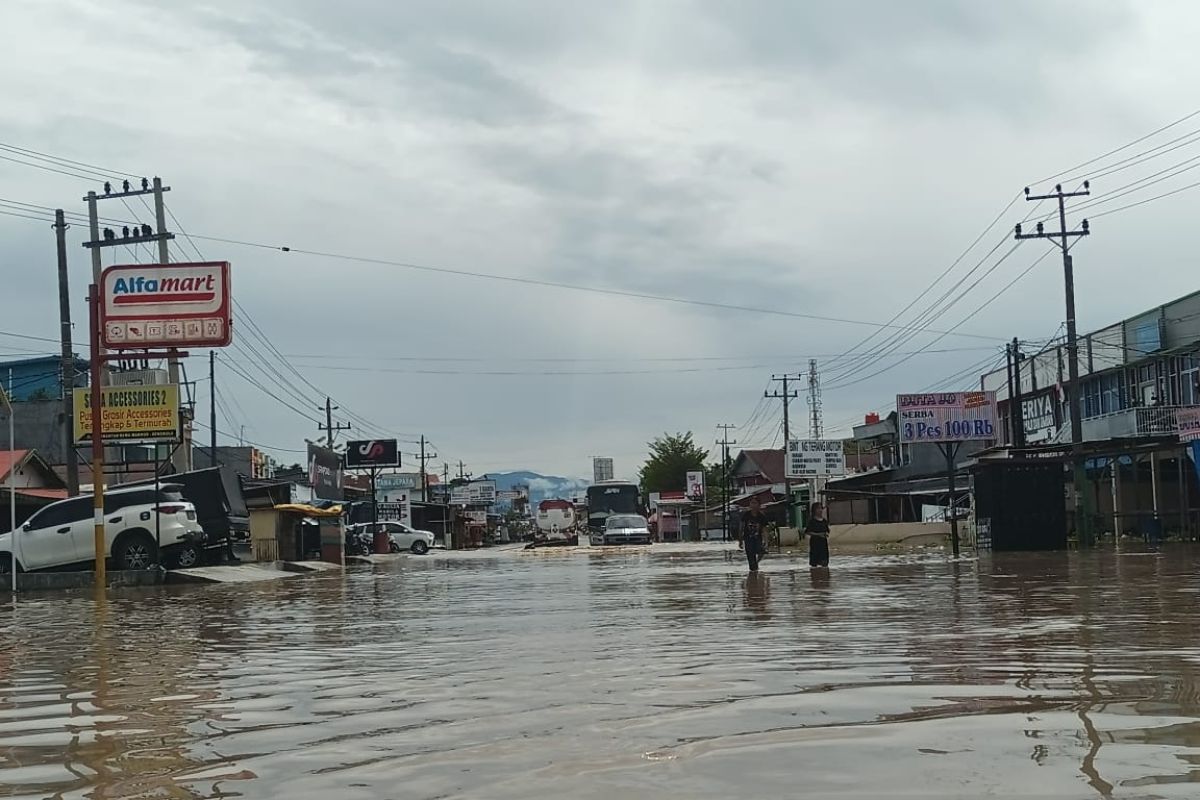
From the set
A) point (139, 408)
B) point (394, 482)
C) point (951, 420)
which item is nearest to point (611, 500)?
point (951, 420)

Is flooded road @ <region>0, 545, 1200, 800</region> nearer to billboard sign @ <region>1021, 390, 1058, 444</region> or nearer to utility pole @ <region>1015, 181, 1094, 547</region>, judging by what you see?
utility pole @ <region>1015, 181, 1094, 547</region>

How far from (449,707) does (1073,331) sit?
35.4 meters

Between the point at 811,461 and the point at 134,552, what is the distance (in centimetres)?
3913

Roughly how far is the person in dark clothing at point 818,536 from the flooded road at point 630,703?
9089 mm

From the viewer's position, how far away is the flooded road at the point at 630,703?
5156 mm

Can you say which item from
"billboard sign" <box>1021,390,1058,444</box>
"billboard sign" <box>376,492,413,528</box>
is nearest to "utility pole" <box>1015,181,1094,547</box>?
"billboard sign" <box>1021,390,1058,444</box>

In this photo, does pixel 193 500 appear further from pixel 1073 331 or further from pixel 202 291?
pixel 1073 331

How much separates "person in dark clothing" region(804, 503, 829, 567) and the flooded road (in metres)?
9.09

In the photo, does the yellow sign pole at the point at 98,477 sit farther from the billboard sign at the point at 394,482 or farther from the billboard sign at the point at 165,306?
the billboard sign at the point at 394,482

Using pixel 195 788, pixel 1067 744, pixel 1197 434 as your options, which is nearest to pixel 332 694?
pixel 195 788

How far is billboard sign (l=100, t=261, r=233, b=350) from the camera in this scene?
2823 centimetres

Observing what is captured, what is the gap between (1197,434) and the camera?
112ft

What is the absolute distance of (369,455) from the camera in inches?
2586

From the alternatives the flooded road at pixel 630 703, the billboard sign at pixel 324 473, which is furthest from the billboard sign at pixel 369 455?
the flooded road at pixel 630 703
